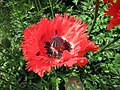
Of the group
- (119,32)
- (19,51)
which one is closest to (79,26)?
(19,51)

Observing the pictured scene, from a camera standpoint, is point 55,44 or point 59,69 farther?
point 59,69

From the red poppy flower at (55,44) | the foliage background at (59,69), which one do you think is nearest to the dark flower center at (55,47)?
the red poppy flower at (55,44)

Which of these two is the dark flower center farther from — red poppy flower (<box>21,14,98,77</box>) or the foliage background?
the foliage background

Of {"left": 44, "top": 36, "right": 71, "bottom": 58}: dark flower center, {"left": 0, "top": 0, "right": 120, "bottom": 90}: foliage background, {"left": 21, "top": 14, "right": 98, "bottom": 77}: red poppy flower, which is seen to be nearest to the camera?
{"left": 21, "top": 14, "right": 98, "bottom": 77}: red poppy flower

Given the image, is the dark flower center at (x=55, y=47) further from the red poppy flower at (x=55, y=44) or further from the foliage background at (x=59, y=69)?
the foliage background at (x=59, y=69)

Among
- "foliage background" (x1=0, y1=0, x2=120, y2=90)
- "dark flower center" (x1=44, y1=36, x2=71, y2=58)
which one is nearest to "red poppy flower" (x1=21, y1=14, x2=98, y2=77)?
"dark flower center" (x1=44, y1=36, x2=71, y2=58)

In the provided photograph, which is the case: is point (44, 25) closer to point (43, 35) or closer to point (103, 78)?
point (43, 35)

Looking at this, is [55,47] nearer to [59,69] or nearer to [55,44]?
[55,44]

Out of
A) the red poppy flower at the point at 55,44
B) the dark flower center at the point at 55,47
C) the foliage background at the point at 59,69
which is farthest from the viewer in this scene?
the foliage background at the point at 59,69

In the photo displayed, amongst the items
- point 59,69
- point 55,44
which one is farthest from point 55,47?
point 59,69
